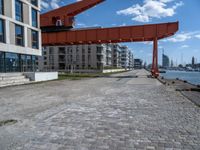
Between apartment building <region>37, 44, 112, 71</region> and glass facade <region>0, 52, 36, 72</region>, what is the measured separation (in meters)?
48.3

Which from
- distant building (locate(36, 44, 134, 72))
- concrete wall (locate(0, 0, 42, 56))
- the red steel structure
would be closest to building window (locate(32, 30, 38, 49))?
concrete wall (locate(0, 0, 42, 56))

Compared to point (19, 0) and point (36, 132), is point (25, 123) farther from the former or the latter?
point (19, 0)

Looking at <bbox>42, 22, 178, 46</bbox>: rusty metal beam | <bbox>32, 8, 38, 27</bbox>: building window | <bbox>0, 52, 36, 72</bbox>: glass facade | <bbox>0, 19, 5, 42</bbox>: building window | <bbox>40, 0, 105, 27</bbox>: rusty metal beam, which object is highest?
<bbox>40, 0, 105, 27</bbox>: rusty metal beam

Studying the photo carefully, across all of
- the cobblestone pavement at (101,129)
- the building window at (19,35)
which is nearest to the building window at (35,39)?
the building window at (19,35)

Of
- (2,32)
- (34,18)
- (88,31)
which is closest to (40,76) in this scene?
(2,32)

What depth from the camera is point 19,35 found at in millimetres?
24125

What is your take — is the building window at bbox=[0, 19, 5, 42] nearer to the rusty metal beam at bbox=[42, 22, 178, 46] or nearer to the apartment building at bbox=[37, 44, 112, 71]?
the rusty metal beam at bbox=[42, 22, 178, 46]

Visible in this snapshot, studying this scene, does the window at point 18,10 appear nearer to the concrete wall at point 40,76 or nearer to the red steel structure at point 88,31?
the concrete wall at point 40,76

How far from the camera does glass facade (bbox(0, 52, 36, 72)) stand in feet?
70.9

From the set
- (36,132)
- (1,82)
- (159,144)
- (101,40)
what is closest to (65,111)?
(36,132)

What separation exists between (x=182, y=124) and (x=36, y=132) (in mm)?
4400

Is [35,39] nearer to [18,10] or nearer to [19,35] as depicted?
[19,35]

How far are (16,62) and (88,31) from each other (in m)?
13.4

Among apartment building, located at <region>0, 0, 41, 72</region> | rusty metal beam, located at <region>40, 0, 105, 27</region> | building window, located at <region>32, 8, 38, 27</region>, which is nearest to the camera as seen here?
apartment building, located at <region>0, 0, 41, 72</region>
